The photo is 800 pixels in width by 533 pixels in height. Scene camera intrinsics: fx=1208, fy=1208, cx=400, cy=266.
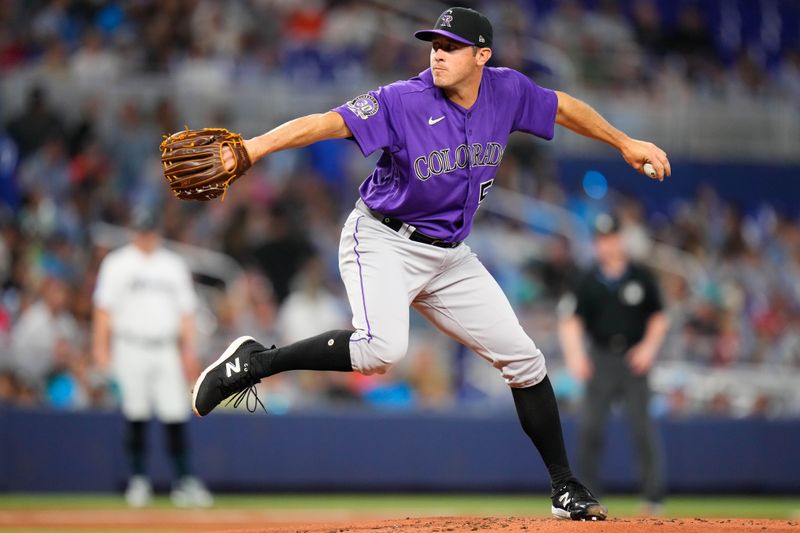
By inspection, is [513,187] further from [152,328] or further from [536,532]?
[536,532]

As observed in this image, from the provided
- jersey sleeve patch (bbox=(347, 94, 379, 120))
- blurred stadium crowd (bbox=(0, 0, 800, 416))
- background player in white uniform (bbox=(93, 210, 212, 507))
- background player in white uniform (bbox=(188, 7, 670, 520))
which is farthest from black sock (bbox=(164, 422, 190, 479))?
jersey sleeve patch (bbox=(347, 94, 379, 120))

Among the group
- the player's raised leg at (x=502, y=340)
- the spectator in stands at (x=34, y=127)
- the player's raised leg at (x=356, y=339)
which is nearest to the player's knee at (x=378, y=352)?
the player's raised leg at (x=356, y=339)

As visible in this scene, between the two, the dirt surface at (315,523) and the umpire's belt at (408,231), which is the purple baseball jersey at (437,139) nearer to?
the umpire's belt at (408,231)

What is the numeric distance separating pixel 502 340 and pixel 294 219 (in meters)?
8.47

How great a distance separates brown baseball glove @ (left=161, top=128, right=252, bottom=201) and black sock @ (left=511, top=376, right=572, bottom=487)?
1.94 m

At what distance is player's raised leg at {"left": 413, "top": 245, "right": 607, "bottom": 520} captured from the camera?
595cm

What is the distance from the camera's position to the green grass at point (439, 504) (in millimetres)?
10188

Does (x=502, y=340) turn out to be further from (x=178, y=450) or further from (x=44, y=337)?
(x=44, y=337)

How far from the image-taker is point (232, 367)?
19.5 feet

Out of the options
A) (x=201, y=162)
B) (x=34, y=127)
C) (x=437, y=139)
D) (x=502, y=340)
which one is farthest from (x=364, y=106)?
→ (x=34, y=127)

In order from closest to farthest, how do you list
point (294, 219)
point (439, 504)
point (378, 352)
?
1. point (378, 352)
2. point (439, 504)
3. point (294, 219)

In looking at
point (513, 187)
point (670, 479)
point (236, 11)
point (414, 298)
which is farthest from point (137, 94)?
point (414, 298)

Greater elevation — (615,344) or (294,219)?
(294,219)

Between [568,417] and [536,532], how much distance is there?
279 inches
